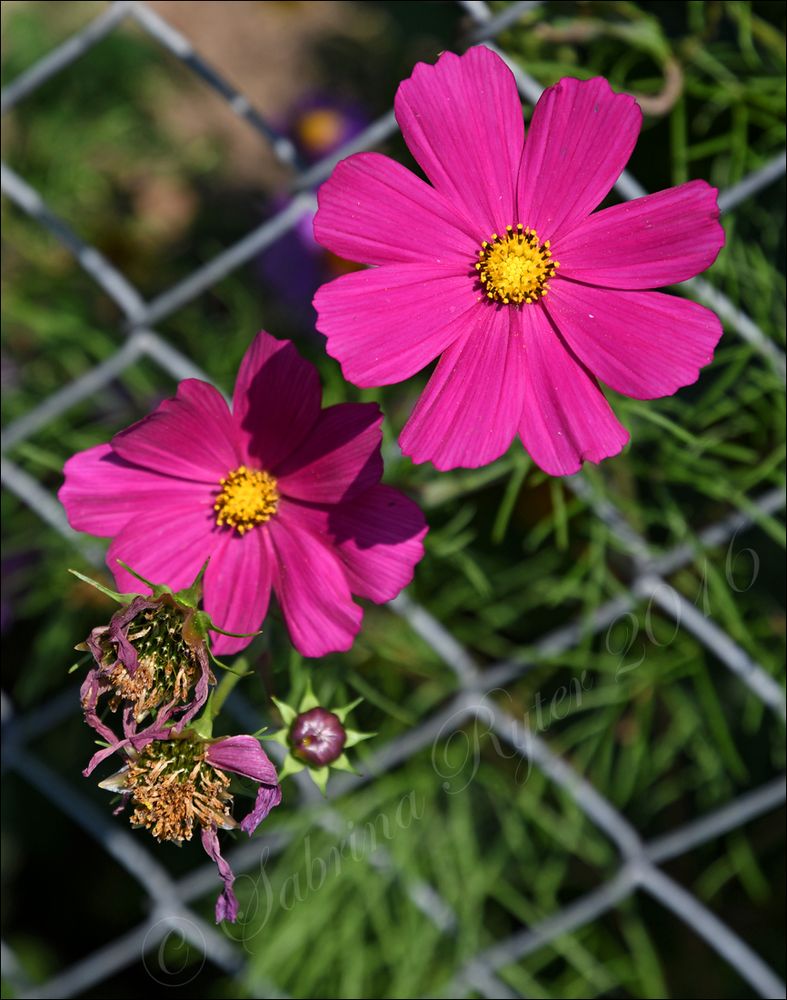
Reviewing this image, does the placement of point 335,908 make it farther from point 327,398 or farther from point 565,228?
point 565,228

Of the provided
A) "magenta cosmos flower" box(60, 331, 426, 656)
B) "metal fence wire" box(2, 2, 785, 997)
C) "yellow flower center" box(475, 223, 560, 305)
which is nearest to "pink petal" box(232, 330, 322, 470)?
"magenta cosmos flower" box(60, 331, 426, 656)

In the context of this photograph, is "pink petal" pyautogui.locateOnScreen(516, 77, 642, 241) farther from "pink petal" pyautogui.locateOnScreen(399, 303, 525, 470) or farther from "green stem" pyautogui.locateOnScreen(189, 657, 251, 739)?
"green stem" pyautogui.locateOnScreen(189, 657, 251, 739)

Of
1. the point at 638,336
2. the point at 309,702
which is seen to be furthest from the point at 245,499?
the point at 638,336

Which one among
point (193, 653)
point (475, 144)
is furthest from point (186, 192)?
point (193, 653)

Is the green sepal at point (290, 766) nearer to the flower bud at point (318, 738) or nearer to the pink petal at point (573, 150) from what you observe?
the flower bud at point (318, 738)

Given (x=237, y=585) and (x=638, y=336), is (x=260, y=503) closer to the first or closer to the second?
(x=237, y=585)

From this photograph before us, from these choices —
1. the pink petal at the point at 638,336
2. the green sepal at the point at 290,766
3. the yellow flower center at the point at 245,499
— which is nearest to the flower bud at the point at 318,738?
the green sepal at the point at 290,766
